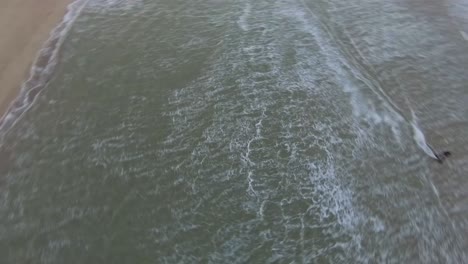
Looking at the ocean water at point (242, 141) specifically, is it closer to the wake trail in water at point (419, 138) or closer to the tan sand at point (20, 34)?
the wake trail in water at point (419, 138)

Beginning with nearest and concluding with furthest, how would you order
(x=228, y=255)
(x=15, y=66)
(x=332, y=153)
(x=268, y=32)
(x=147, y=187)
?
(x=228, y=255) → (x=147, y=187) → (x=332, y=153) → (x=15, y=66) → (x=268, y=32)

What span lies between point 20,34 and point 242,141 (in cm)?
440


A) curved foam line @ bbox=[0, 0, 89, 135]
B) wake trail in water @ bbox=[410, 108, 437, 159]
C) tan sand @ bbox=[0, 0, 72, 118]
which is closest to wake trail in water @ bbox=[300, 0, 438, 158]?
wake trail in water @ bbox=[410, 108, 437, 159]

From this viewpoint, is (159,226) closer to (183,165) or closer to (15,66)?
(183,165)

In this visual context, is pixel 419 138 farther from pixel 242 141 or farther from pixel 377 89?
pixel 242 141

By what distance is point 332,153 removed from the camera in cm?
530

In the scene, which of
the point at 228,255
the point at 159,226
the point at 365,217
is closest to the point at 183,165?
the point at 159,226

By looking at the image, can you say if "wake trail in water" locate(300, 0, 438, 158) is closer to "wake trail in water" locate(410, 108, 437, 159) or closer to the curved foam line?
"wake trail in water" locate(410, 108, 437, 159)

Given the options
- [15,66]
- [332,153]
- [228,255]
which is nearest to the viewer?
[228,255]

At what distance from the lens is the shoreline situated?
6.20m

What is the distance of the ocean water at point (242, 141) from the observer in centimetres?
445

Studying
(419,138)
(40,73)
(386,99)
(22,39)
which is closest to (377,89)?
(386,99)

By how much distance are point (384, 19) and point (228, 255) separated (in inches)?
216

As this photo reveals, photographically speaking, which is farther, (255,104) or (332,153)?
(255,104)
